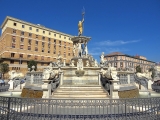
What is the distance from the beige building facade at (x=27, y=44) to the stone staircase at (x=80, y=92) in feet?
148

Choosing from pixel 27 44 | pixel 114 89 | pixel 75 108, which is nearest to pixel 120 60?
pixel 27 44

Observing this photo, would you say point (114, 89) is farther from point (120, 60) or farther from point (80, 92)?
point (120, 60)

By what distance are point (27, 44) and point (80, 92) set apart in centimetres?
5080

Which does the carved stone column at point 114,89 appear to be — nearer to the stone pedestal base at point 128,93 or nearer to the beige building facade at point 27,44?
the stone pedestal base at point 128,93

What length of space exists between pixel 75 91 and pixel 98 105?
6296mm

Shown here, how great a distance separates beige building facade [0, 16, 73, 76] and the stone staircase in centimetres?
4499

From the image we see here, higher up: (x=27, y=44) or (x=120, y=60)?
(x=27, y=44)

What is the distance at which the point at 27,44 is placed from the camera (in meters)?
57.7

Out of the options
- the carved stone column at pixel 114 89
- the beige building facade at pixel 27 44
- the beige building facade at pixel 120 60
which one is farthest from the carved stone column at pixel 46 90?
the beige building facade at pixel 120 60

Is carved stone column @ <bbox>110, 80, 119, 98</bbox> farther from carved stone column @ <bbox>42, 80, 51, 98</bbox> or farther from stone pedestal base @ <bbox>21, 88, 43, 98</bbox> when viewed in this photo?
stone pedestal base @ <bbox>21, 88, 43, 98</bbox>

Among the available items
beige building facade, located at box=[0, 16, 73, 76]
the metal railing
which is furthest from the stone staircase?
beige building facade, located at box=[0, 16, 73, 76]

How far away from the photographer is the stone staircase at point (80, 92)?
11.2 m

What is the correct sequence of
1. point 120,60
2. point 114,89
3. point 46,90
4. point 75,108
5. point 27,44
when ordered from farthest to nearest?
point 120,60 < point 27,44 < point 46,90 < point 114,89 < point 75,108

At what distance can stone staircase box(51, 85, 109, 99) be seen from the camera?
1123 centimetres
